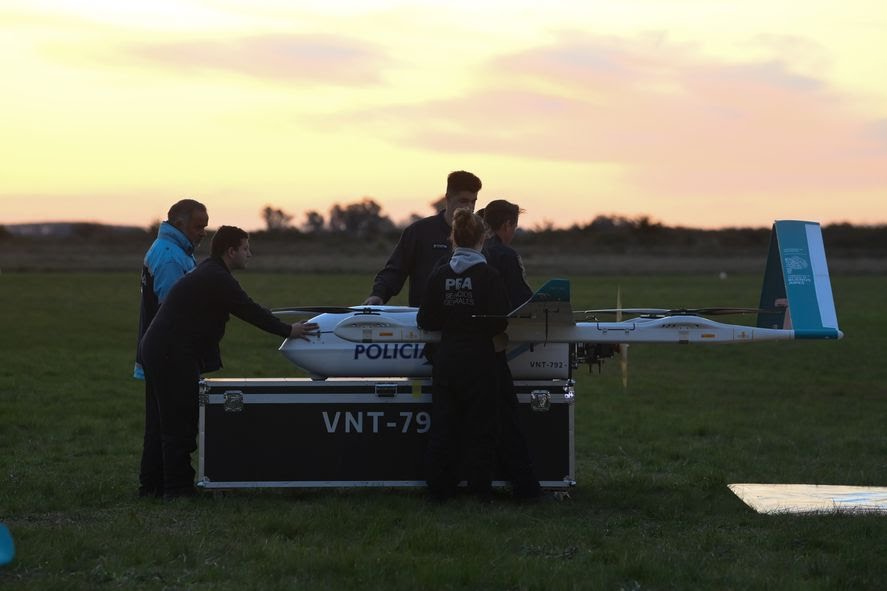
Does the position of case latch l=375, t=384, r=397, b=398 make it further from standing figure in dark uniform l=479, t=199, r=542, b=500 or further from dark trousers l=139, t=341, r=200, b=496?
dark trousers l=139, t=341, r=200, b=496

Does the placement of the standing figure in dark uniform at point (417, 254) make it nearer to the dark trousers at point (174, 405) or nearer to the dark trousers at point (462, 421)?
the dark trousers at point (462, 421)

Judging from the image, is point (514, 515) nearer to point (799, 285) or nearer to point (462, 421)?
point (462, 421)

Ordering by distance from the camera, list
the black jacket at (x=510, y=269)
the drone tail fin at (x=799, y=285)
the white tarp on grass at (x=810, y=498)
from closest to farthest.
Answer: the white tarp on grass at (x=810, y=498) → the black jacket at (x=510, y=269) → the drone tail fin at (x=799, y=285)

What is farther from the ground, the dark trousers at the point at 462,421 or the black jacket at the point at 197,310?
the black jacket at the point at 197,310

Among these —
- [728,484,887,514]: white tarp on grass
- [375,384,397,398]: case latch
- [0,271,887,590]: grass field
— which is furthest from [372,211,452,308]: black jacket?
[728,484,887,514]: white tarp on grass

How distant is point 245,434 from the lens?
8195 millimetres

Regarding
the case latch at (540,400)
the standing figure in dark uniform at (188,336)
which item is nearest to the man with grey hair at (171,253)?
the standing figure in dark uniform at (188,336)

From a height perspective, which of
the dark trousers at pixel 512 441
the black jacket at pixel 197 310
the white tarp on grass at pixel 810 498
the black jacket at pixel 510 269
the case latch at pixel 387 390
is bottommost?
the white tarp on grass at pixel 810 498

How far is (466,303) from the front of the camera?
7.61 meters

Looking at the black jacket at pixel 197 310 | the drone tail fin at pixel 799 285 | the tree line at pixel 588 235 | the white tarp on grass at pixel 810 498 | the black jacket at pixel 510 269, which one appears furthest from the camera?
the tree line at pixel 588 235

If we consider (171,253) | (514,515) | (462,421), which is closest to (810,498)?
(514,515)

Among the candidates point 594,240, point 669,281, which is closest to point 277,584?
point 669,281

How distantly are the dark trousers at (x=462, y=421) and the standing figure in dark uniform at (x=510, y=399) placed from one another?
0.14 m

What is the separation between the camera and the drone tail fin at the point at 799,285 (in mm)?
8516
